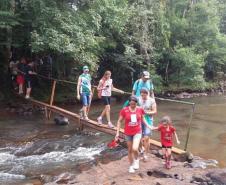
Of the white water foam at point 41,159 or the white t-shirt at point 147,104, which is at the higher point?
the white t-shirt at point 147,104

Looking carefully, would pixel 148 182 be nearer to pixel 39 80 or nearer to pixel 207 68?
pixel 39 80

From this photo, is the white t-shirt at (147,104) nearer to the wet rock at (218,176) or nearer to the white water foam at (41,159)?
the wet rock at (218,176)

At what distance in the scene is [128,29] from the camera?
2503 centimetres

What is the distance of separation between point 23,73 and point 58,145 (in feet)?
22.3

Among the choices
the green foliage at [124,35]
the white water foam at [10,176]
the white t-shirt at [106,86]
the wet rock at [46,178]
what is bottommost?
the white water foam at [10,176]

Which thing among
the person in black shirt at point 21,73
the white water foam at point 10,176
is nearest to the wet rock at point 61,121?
the person in black shirt at point 21,73

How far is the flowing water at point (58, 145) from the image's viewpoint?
381 inches

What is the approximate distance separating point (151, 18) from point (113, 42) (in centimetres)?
348

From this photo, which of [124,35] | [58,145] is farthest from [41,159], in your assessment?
[124,35]

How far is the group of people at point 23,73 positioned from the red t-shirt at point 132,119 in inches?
402

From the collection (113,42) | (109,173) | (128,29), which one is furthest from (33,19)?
(109,173)

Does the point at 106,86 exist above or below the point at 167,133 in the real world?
above

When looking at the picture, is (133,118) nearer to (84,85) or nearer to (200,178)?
(200,178)

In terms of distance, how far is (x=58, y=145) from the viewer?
12078 mm
